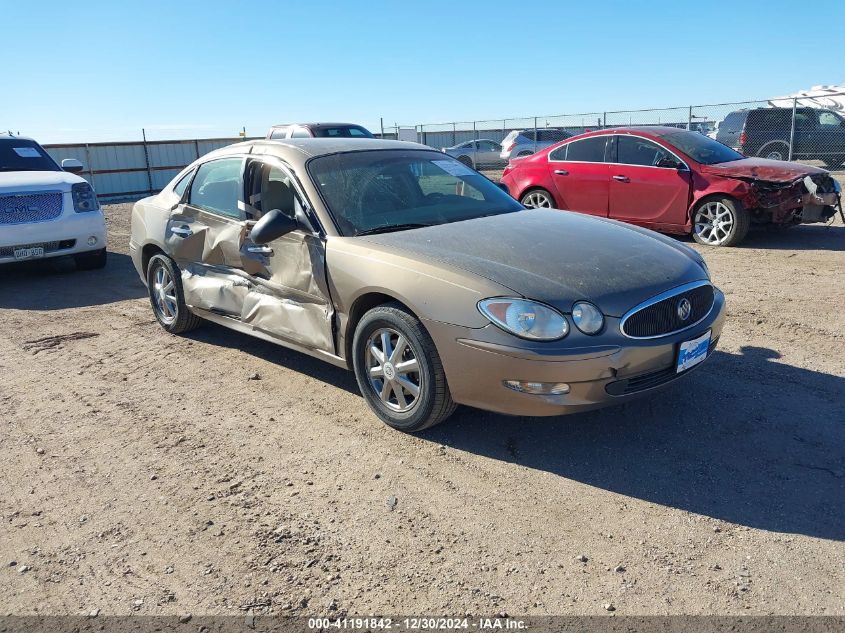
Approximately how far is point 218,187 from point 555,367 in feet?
10.7

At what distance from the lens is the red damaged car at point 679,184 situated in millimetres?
8945

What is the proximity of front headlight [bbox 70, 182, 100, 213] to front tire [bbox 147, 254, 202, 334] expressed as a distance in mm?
3377

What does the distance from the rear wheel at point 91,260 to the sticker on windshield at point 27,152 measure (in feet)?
5.28

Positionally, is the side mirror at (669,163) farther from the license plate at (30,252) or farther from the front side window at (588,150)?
the license plate at (30,252)

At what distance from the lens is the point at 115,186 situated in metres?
22.5

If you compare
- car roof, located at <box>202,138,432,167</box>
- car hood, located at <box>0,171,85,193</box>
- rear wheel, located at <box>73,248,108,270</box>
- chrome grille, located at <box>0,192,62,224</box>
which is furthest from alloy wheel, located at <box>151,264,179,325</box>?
rear wheel, located at <box>73,248,108,270</box>

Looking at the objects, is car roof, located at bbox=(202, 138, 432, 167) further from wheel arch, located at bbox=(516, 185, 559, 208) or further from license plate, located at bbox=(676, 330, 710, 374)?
wheel arch, located at bbox=(516, 185, 559, 208)

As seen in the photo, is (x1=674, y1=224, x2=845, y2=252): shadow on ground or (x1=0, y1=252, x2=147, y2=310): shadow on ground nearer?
(x1=0, y1=252, x2=147, y2=310): shadow on ground

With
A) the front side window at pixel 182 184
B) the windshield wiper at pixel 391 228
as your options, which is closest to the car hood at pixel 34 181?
the front side window at pixel 182 184

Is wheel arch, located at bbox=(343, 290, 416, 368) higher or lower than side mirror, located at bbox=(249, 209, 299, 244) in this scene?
lower

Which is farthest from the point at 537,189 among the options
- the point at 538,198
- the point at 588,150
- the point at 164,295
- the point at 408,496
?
the point at 408,496

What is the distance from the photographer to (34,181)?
875 cm

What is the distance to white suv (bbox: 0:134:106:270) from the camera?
841 cm

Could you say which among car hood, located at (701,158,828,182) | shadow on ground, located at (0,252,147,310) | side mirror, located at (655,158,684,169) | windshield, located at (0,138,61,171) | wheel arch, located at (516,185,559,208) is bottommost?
shadow on ground, located at (0,252,147,310)
